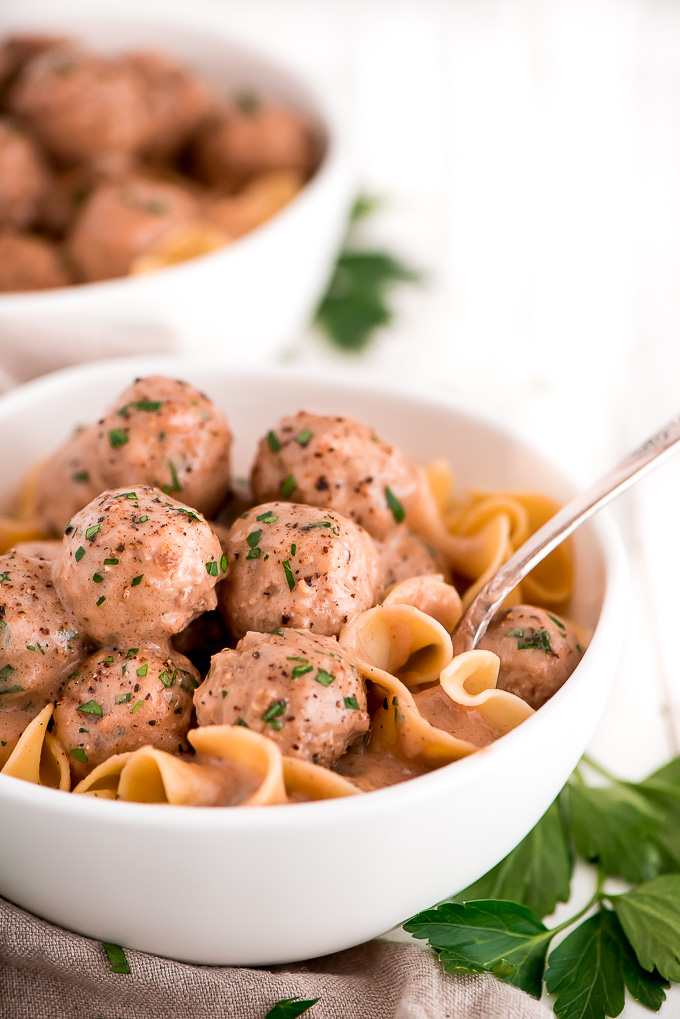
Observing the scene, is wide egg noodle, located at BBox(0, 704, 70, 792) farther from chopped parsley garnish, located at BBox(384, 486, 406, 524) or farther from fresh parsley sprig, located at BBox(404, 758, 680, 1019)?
chopped parsley garnish, located at BBox(384, 486, 406, 524)

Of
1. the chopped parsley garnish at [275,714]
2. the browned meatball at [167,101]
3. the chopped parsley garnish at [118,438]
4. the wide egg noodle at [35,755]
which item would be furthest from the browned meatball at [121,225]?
the chopped parsley garnish at [275,714]

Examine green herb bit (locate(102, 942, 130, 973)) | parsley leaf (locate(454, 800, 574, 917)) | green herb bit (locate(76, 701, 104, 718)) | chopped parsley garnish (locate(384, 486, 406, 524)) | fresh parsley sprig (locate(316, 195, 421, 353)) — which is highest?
chopped parsley garnish (locate(384, 486, 406, 524))

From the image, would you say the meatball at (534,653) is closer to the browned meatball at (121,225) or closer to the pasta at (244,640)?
the pasta at (244,640)

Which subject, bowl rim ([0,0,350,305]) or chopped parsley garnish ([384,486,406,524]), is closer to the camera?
chopped parsley garnish ([384,486,406,524])

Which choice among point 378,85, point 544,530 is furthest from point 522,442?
point 378,85

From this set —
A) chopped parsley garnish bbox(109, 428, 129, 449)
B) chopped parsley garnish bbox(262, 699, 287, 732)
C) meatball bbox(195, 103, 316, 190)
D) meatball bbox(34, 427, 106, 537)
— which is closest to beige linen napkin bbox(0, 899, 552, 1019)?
chopped parsley garnish bbox(262, 699, 287, 732)

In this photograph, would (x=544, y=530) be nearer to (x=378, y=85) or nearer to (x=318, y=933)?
(x=318, y=933)
